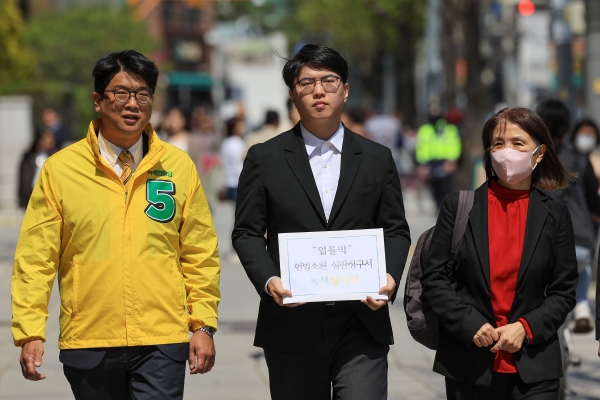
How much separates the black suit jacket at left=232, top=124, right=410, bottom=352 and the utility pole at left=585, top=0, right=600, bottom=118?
8.77 m

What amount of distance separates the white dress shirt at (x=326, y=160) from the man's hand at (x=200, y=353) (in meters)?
0.70

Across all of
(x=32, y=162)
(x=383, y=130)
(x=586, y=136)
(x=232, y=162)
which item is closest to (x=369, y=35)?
(x=383, y=130)

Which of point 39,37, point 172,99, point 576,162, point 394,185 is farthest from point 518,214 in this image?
point 172,99

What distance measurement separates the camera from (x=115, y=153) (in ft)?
15.0

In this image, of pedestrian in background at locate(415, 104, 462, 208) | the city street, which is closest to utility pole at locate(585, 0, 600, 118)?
the city street

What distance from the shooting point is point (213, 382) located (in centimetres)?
809

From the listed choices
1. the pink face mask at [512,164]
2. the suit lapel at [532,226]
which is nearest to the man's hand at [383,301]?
the suit lapel at [532,226]

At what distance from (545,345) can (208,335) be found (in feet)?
4.25

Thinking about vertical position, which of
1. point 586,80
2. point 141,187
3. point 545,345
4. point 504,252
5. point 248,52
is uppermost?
point 248,52

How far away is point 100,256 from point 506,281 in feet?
5.05

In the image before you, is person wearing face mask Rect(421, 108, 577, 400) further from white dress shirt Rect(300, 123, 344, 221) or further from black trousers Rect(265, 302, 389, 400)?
white dress shirt Rect(300, 123, 344, 221)

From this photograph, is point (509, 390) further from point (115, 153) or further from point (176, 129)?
point (176, 129)

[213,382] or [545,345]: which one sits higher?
[545,345]

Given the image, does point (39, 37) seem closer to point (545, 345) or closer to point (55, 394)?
point (55, 394)
